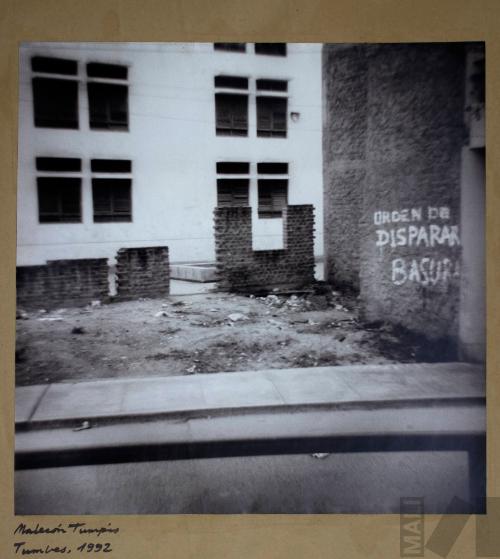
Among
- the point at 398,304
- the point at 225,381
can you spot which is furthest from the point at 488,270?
the point at 225,381

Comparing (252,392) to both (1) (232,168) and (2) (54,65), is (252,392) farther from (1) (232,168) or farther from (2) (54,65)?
(2) (54,65)

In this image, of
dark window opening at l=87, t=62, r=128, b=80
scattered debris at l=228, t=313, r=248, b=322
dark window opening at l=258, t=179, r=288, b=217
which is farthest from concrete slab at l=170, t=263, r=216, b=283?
dark window opening at l=87, t=62, r=128, b=80

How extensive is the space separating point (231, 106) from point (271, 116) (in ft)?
1.10

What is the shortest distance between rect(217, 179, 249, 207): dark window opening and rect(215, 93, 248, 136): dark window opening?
389 mm

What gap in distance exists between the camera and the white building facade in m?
4.32

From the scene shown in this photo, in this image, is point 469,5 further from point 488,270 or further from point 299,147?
point 488,270

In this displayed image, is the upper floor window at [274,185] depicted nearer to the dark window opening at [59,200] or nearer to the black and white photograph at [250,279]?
the black and white photograph at [250,279]

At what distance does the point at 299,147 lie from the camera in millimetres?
4609

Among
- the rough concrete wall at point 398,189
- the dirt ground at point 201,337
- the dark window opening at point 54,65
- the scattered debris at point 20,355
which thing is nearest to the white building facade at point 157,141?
the dark window opening at point 54,65

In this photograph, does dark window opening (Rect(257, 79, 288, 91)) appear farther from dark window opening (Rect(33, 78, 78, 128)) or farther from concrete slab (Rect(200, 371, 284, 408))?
concrete slab (Rect(200, 371, 284, 408))

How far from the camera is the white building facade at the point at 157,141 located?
4.32m

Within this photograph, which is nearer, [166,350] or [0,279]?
[0,279]

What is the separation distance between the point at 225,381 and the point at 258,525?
3.59 ft

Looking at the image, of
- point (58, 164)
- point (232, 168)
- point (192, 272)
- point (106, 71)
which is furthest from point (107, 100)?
point (192, 272)
